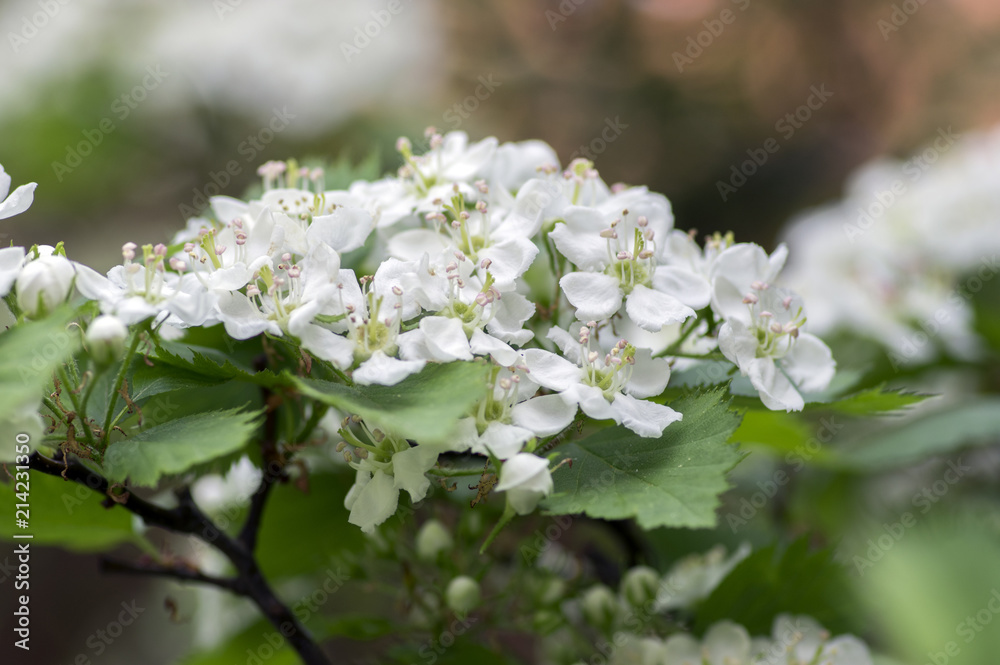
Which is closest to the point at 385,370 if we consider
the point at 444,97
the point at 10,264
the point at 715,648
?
the point at 10,264

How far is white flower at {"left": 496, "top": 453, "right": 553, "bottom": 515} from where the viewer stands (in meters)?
0.52

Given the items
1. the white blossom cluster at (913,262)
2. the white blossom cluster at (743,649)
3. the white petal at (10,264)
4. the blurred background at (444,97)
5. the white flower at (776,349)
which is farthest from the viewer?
the blurred background at (444,97)

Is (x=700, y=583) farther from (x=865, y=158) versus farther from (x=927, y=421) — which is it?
(x=865, y=158)

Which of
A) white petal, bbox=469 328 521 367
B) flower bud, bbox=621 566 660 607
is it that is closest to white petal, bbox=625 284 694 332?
white petal, bbox=469 328 521 367

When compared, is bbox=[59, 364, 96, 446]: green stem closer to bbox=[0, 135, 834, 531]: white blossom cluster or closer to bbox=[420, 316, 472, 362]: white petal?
bbox=[0, 135, 834, 531]: white blossom cluster

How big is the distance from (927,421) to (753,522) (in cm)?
33

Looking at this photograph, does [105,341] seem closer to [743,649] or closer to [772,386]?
[772,386]

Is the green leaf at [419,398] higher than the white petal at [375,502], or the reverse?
the green leaf at [419,398]

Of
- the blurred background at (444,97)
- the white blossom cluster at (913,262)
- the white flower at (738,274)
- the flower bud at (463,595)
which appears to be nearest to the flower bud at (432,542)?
the flower bud at (463,595)

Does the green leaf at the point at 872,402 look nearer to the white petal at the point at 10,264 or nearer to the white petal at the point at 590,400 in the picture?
the white petal at the point at 590,400

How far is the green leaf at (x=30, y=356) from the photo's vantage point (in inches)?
17.1

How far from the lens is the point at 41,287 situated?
53cm

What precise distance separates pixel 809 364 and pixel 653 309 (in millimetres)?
159

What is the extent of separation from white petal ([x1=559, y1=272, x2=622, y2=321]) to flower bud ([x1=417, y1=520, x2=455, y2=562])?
330 mm
